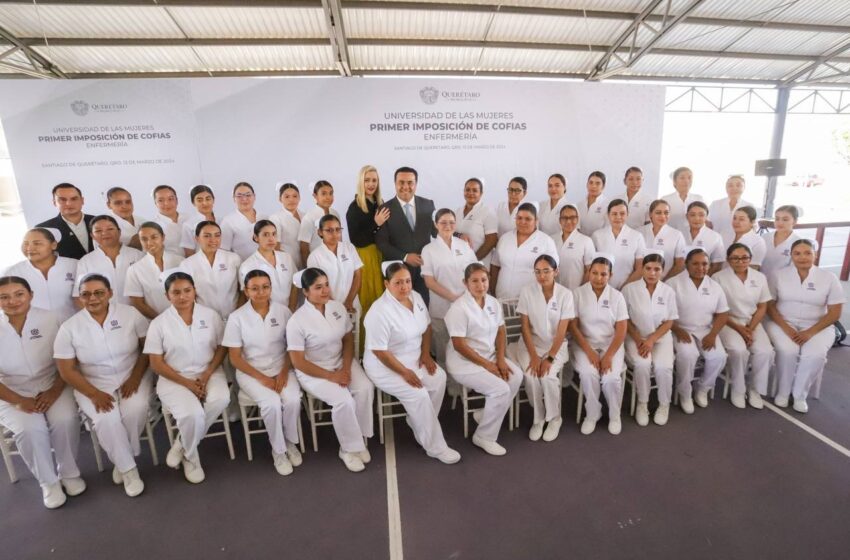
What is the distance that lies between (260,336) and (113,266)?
1.20m

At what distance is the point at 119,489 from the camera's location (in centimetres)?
240

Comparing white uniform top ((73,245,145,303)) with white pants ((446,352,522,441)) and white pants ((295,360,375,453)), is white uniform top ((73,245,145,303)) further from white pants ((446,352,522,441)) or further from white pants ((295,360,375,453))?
white pants ((446,352,522,441))

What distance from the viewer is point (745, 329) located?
3.14m

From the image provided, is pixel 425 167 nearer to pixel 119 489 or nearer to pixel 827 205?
pixel 119 489

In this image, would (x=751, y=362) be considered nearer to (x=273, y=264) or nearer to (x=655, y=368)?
(x=655, y=368)

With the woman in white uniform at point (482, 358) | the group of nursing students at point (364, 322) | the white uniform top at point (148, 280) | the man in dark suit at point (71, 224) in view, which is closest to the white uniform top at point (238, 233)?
the group of nursing students at point (364, 322)

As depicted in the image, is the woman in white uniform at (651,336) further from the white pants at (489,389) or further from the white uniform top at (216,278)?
the white uniform top at (216,278)

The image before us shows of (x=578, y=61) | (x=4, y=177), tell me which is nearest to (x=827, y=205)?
(x=578, y=61)

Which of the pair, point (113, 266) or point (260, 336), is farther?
point (113, 266)

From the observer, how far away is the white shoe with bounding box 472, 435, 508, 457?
260 centimetres

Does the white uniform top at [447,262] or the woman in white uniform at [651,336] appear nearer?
the woman in white uniform at [651,336]

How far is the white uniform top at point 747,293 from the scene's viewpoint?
3.17 meters

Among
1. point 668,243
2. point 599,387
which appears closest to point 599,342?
point 599,387

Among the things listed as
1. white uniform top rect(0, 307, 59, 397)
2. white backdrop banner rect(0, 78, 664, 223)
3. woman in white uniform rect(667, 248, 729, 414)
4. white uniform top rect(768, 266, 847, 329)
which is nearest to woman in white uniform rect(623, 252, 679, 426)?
woman in white uniform rect(667, 248, 729, 414)
